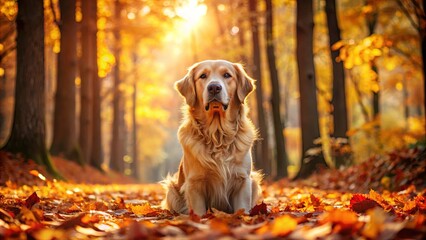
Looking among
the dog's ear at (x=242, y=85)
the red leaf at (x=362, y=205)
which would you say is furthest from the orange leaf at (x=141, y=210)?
the red leaf at (x=362, y=205)

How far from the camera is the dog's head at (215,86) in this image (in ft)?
15.3

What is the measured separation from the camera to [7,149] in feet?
28.2

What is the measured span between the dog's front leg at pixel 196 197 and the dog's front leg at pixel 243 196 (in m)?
0.32

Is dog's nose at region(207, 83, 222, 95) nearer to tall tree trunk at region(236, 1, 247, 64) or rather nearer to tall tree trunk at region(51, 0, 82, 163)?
tall tree trunk at region(51, 0, 82, 163)

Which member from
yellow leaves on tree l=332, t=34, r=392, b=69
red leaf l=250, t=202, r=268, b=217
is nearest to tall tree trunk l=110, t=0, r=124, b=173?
yellow leaves on tree l=332, t=34, r=392, b=69

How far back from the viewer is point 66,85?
43.7 ft

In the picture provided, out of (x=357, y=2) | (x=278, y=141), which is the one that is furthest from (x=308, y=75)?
(x=357, y=2)

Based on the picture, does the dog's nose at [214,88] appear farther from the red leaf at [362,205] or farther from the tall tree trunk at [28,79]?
the tall tree trunk at [28,79]

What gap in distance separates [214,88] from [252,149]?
1071 cm

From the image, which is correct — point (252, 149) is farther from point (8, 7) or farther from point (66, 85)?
point (8, 7)

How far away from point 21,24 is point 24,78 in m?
1.02

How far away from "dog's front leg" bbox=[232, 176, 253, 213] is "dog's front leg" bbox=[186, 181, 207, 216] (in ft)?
1.06

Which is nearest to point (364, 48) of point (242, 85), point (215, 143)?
point (242, 85)

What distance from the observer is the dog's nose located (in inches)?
181
